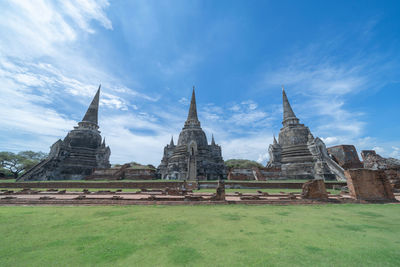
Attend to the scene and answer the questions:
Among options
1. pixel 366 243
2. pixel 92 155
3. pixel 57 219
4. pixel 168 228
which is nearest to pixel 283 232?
pixel 366 243

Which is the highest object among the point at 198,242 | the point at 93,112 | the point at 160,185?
the point at 93,112

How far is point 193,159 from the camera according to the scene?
23.5 meters

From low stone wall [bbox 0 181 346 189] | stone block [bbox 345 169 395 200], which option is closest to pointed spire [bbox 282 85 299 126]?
low stone wall [bbox 0 181 346 189]

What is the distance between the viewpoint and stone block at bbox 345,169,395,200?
818cm

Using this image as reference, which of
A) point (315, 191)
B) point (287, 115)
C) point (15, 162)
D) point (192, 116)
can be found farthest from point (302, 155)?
point (15, 162)

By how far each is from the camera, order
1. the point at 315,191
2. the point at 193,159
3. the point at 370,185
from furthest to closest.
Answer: the point at 193,159 < the point at 370,185 < the point at 315,191

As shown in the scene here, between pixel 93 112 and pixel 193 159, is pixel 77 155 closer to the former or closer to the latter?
pixel 93 112

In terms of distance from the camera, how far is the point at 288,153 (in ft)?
81.3

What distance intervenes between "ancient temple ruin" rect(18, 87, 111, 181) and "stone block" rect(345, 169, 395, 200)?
30665 mm

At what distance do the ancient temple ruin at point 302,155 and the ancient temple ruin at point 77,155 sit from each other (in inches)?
1168

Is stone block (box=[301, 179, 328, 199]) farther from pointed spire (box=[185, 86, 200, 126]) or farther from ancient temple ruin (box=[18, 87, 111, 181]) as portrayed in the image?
ancient temple ruin (box=[18, 87, 111, 181])

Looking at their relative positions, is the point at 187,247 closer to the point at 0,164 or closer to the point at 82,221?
the point at 82,221

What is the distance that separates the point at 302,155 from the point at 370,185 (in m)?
16.6

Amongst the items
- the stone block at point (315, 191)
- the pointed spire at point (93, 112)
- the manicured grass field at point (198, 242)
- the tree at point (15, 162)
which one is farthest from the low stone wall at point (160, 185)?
the tree at point (15, 162)
